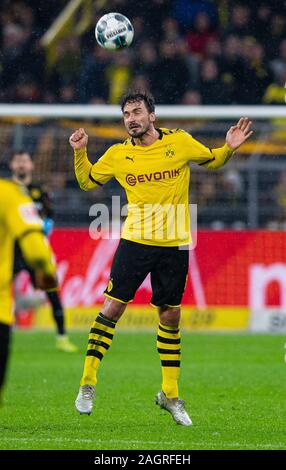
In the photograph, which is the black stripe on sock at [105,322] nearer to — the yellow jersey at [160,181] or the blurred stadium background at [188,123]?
the yellow jersey at [160,181]

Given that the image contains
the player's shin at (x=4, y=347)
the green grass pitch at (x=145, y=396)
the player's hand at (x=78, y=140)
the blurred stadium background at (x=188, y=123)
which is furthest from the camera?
the blurred stadium background at (x=188, y=123)

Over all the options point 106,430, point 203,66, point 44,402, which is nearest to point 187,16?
point 203,66

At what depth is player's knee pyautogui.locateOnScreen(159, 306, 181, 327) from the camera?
8.25m

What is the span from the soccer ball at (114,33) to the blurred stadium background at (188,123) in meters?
5.11

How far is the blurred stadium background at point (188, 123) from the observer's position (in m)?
15.5

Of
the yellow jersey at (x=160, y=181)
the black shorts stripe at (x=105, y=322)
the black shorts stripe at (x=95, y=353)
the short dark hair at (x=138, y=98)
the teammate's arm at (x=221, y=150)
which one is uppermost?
the short dark hair at (x=138, y=98)

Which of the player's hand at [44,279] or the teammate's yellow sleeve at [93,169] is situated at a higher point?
the teammate's yellow sleeve at [93,169]

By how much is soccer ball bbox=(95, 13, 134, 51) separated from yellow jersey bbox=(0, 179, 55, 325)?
4.51m

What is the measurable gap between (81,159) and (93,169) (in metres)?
0.12

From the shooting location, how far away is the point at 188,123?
659 inches

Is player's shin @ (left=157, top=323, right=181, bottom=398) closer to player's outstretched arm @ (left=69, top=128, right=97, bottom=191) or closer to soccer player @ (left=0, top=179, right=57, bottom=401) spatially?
player's outstretched arm @ (left=69, top=128, right=97, bottom=191)

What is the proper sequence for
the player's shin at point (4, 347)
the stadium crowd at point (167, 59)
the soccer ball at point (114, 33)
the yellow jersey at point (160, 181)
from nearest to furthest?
the player's shin at point (4, 347) → the yellow jersey at point (160, 181) → the soccer ball at point (114, 33) → the stadium crowd at point (167, 59)

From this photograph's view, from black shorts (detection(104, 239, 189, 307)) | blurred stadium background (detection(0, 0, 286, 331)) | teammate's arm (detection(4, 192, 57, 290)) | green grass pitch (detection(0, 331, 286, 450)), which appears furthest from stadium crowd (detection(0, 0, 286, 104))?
teammate's arm (detection(4, 192, 57, 290))

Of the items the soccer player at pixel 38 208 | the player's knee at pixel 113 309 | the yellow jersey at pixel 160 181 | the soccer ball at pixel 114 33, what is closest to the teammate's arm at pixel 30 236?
the player's knee at pixel 113 309
